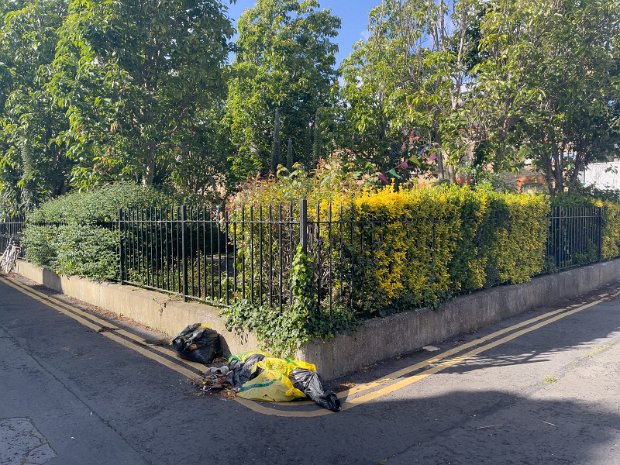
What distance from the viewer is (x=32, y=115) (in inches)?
583

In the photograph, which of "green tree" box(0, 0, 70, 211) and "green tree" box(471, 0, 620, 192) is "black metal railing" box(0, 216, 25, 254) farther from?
"green tree" box(471, 0, 620, 192)

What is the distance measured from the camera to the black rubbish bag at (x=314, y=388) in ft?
16.3

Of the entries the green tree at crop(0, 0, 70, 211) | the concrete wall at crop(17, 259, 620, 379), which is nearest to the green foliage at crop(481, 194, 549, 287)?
the concrete wall at crop(17, 259, 620, 379)

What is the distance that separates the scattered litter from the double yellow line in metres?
0.10

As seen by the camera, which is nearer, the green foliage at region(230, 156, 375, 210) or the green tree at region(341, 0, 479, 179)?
the green foliage at region(230, 156, 375, 210)

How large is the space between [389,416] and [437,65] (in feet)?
32.4

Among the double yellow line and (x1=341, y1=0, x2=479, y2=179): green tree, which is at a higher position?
(x1=341, y1=0, x2=479, y2=179): green tree

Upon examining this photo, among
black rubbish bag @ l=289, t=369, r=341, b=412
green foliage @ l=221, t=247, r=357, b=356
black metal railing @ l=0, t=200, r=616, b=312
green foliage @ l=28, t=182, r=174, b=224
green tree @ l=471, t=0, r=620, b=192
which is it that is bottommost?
black rubbish bag @ l=289, t=369, r=341, b=412

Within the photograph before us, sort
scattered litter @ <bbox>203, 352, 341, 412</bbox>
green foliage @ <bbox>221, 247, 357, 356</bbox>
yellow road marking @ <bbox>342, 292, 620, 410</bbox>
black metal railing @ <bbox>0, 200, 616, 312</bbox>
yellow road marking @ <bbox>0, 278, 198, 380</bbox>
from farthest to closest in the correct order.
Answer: yellow road marking @ <bbox>0, 278, 198, 380</bbox> → black metal railing @ <bbox>0, 200, 616, 312</bbox> → green foliage @ <bbox>221, 247, 357, 356</bbox> → yellow road marking @ <bbox>342, 292, 620, 410</bbox> → scattered litter @ <bbox>203, 352, 341, 412</bbox>

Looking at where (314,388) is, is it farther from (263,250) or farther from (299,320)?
(263,250)

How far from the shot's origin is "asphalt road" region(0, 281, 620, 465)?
4.07 m

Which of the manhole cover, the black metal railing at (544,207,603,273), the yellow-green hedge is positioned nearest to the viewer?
the manhole cover

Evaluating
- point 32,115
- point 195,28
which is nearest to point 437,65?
point 195,28

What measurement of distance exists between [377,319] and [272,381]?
1.79 metres
